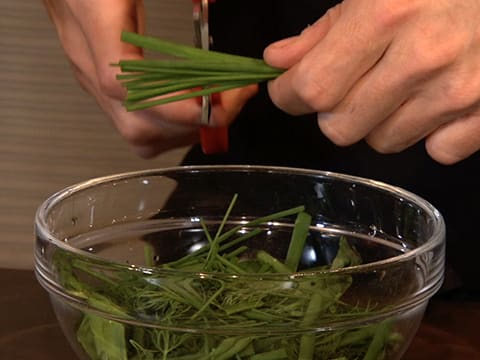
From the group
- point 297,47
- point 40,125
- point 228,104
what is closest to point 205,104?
point 228,104

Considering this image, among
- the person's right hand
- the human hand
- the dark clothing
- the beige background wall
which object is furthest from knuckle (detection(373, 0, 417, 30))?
the beige background wall

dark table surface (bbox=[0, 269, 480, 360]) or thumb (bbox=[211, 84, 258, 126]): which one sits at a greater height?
thumb (bbox=[211, 84, 258, 126])

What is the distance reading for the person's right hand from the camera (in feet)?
2.77

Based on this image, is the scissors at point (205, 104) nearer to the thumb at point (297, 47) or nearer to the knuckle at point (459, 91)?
the thumb at point (297, 47)

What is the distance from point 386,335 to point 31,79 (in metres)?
1.83

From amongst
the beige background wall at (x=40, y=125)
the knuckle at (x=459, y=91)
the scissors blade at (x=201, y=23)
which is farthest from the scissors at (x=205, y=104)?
the beige background wall at (x=40, y=125)

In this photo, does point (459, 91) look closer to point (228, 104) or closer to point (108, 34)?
point (228, 104)

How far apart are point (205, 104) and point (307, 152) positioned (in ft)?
1.06

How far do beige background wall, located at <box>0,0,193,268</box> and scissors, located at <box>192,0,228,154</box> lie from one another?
138cm

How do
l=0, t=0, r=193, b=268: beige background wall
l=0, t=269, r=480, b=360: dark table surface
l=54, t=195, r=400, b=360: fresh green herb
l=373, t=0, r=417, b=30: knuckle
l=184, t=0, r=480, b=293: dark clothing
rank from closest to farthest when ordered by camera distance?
l=54, t=195, r=400, b=360: fresh green herb → l=373, t=0, r=417, b=30: knuckle → l=0, t=269, r=480, b=360: dark table surface → l=184, t=0, r=480, b=293: dark clothing → l=0, t=0, r=193, b=268: beige background wall

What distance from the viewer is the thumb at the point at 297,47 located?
26.9 inches

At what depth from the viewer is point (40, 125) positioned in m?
2.27

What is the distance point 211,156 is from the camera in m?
1.11

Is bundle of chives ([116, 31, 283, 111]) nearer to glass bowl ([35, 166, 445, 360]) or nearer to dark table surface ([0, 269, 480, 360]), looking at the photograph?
glass bowl ([35, 166, 445, 360])
